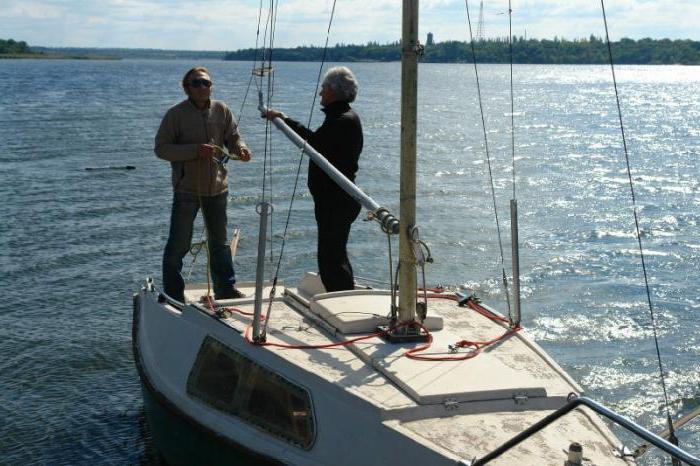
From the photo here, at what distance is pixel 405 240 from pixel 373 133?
113ft

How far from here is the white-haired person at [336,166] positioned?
9.54 metres

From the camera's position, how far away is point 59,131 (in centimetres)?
4034

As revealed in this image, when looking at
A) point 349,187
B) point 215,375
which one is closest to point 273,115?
point 349,187

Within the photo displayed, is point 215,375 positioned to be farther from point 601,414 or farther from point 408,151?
point 601,414

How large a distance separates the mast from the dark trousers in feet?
5.02

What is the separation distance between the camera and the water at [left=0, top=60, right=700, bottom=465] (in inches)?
492

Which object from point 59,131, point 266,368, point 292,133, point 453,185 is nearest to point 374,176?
point 453,185

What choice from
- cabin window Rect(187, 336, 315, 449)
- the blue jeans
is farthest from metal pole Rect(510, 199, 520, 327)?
the blue jeans

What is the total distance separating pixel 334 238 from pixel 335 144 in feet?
2.82

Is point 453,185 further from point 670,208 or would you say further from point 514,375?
A: point 514,375

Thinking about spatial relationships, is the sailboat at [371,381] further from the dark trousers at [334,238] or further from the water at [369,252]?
the water at [369,252]

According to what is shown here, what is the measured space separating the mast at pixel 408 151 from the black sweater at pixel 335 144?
1545mm

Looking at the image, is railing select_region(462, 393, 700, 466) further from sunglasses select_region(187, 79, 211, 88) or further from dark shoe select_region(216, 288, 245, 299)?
sunglasses select_region(187, 79, 211, 88)

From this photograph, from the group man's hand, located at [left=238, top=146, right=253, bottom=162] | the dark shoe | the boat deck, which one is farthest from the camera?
the dark shoe
